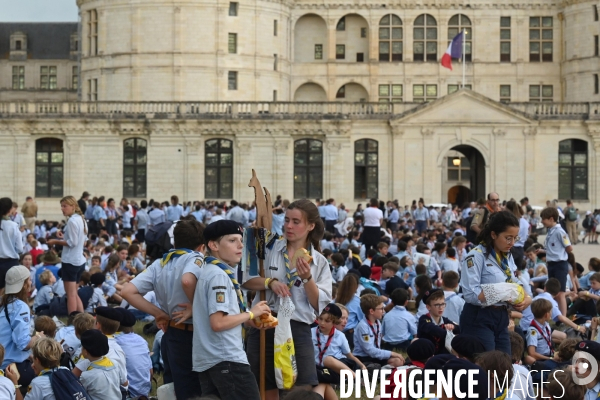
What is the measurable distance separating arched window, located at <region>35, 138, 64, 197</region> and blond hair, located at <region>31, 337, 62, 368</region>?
3984 centimetres

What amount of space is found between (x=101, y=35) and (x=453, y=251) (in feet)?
133

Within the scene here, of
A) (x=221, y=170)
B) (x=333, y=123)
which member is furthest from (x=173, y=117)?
(x=333, y=123)

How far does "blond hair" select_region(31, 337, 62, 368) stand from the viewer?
1105cm

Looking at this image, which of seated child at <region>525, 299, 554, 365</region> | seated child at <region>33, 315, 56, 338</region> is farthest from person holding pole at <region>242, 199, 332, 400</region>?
seated child at <region>525, 299, 554, 365</region>

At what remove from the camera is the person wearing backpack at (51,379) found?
10930mm

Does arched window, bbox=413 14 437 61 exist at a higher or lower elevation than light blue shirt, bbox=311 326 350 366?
higher

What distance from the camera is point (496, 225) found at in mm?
11633

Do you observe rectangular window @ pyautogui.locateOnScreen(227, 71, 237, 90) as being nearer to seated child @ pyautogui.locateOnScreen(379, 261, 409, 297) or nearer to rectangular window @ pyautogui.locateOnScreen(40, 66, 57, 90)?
rectangular window @ pyautogui.locateOnScreen(40, 66, 57, 90)

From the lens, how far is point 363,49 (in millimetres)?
63719

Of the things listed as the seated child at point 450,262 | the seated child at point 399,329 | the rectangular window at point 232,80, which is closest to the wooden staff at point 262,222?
Result: the seated child at point 399,329

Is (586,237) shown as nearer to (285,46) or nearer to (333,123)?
(333,123)

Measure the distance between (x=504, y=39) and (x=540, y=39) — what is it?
76.9 inches

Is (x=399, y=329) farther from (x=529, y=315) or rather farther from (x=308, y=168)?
(x=308, y=168)

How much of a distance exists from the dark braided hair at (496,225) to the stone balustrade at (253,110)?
37599 mm
